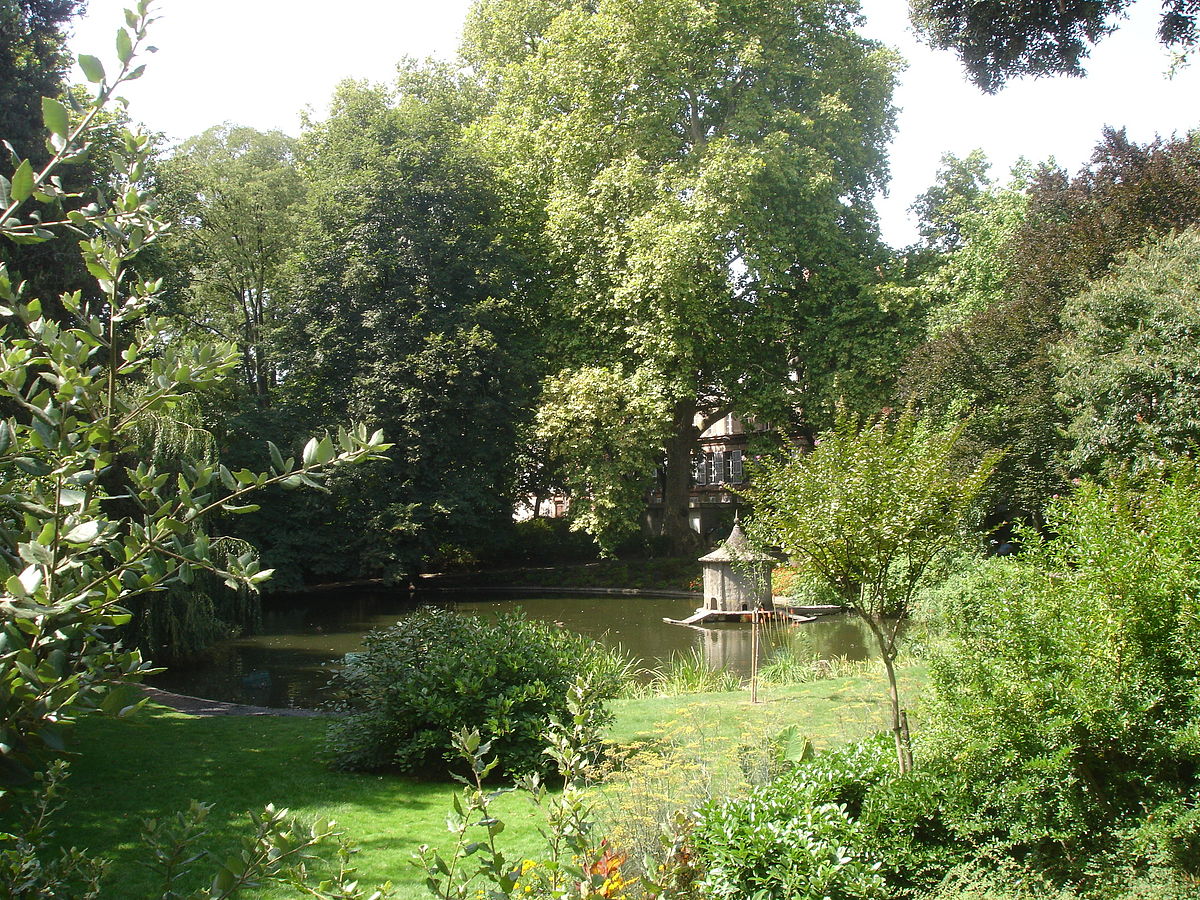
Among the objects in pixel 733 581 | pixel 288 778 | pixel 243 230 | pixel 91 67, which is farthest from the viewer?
pixel 243 230

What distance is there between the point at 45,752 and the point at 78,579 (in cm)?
36

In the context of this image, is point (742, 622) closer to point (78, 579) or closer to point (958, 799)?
point (958, 799)

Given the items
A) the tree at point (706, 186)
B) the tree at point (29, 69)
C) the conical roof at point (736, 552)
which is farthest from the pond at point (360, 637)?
the tree at point (29, 69)

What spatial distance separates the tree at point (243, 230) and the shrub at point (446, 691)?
2069 centimetres

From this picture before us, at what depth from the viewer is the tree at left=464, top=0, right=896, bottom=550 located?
24719 millimetres

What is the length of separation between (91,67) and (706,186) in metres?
23.2

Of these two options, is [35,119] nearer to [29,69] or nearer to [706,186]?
[29,69]

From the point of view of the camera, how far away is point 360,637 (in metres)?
20.9

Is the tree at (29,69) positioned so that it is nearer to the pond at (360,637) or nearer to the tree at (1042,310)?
the pond at (360,637)

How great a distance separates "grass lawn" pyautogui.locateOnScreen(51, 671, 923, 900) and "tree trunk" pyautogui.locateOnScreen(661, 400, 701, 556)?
18815mm

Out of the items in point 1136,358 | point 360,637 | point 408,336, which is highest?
point 408,336

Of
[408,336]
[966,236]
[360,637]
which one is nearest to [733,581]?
[360,637]

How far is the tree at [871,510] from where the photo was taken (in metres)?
7.24

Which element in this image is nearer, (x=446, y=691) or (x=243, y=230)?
(x=446, y=691)
